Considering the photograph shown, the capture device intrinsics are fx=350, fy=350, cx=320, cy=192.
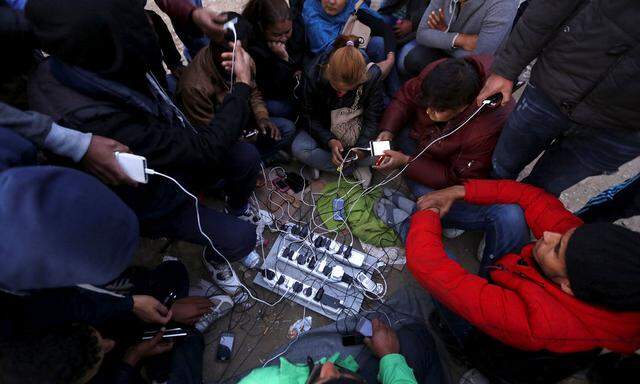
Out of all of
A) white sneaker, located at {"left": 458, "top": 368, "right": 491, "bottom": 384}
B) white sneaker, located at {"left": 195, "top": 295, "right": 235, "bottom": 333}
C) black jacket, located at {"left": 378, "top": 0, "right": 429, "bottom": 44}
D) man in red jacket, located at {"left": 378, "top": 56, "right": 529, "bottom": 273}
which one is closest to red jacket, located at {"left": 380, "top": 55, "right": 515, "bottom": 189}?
man in red jacket, located at {"left": 378, "top": 56, "right": 529, "bottom": 273}

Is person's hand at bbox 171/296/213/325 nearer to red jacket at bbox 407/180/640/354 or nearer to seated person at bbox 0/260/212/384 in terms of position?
seated person at bbox 0/260/212/384

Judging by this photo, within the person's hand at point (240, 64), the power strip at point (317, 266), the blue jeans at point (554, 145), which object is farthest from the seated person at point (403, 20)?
the power strip at point (317, 266)

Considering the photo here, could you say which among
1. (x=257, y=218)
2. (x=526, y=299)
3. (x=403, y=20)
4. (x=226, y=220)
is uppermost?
(x=403, y=20)

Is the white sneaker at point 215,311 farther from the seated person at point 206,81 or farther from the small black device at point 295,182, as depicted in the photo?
the seated person at point 206,81

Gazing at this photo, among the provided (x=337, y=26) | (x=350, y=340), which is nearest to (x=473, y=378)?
(x=350, y=340)

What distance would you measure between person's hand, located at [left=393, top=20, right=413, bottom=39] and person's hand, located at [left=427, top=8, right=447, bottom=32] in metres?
0.48

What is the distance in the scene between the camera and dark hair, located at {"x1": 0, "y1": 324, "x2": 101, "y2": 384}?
1251 mm

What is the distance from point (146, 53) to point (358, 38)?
1.78 meters

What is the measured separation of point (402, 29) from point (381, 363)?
10.0ft

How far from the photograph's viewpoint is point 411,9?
11.7 feet

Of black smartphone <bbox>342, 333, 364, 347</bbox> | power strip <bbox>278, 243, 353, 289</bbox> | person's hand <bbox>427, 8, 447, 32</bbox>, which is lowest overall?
black smartphone <bbox>342, 333, 364, 347</bbox>

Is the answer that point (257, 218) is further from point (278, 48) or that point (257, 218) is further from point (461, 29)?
point (461, 29)

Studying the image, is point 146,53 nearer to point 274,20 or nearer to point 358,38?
point 274,20

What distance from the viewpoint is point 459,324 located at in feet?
6.84
